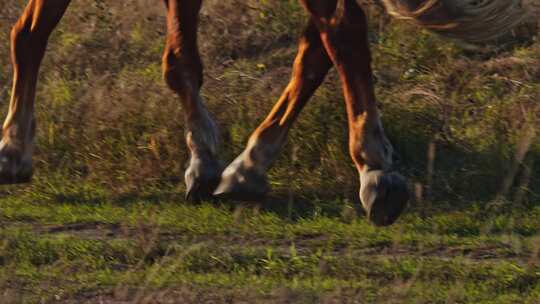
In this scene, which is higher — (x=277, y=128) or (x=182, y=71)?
(x=182, y=71)

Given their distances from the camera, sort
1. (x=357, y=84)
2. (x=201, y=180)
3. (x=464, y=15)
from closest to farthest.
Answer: (x=464, y=15) < (x=357, y=84) < (x=201, y=180)

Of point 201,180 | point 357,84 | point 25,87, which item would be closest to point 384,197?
point 357,84

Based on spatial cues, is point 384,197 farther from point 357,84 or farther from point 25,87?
point 25,87

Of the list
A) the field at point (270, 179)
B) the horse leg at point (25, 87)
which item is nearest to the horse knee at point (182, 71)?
the field at point (270, 179)

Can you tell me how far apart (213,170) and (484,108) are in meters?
1.51

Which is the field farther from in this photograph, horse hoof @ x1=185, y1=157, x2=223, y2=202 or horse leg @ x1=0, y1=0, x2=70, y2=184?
horse leg @ x1=0, y1=0, x2=70, y2=184

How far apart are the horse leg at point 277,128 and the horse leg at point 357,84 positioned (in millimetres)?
368

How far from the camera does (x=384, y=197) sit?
511cm

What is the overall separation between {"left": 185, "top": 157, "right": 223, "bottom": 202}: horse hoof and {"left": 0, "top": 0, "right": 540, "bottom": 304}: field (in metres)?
0.06

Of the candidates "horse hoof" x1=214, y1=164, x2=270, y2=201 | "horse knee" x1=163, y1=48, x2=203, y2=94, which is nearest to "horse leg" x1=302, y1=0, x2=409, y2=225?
"horse hoof" x1=214, y1=164, x2=270, y2=201

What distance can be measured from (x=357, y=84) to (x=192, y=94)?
1.09 m

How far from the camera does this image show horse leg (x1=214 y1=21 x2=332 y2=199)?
5.59 m

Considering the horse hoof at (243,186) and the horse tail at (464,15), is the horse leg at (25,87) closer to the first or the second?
the horse hoof at (243,186)

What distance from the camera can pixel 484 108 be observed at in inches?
258
